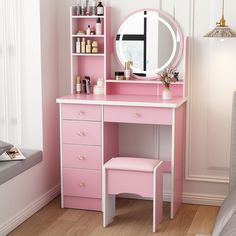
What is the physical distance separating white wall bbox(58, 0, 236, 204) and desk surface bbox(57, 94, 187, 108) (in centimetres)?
23

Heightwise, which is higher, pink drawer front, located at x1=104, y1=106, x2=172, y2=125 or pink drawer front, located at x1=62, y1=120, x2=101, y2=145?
pink drawer front, located at x1=104, y1=106, x2=172, y2=125

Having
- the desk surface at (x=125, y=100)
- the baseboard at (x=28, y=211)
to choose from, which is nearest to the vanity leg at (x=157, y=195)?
the desk surface at (x=125, y=100)

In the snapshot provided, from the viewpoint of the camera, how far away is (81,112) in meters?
3.86

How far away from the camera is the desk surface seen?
3.67 metres

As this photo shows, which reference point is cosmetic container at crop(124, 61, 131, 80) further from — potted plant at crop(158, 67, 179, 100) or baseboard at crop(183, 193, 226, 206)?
baseboard at crop(183, 193, 226, 206)

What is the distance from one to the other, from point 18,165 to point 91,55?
121 cm

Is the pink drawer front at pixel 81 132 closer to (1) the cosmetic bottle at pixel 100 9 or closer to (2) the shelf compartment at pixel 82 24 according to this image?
(2) the shelf compartment at pixel 82 24

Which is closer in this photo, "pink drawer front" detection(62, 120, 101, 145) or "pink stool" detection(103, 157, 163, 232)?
"pink stool" detection(103, 157, 163, 232)

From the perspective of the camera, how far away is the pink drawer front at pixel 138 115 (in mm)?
3682

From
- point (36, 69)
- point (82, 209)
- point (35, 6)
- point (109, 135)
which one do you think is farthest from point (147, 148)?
point (35, 6)

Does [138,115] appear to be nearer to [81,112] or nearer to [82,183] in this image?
[81,112]

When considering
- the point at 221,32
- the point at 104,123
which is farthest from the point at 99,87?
the point at 221,32

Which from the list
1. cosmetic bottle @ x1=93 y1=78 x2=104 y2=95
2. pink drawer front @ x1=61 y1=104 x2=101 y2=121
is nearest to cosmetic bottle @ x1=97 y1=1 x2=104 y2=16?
cosmetic bottle @ x1=93 y1=78 x2=104 y2=95

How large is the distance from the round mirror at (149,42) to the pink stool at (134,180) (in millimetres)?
837
